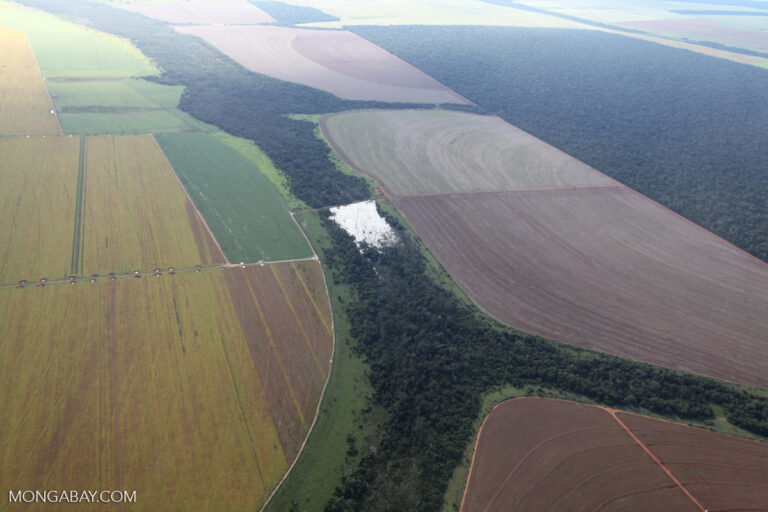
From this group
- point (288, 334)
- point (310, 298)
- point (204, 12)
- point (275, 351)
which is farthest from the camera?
point (204, 12)

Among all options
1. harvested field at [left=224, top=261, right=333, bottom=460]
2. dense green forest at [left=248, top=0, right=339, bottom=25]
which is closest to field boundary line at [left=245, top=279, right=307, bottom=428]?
harvested field at [left=224, top=261, right=333, bottom=460]

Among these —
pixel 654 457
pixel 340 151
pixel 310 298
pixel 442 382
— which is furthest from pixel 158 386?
pixel 340 151

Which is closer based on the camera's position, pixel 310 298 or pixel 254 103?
pixel 310 298

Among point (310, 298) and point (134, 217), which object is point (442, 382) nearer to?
point (310, 298)

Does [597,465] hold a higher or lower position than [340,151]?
lower

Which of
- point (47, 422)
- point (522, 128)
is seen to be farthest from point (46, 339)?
point (522, 128)

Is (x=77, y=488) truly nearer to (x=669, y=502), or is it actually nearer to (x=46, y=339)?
(x=46, y=339)

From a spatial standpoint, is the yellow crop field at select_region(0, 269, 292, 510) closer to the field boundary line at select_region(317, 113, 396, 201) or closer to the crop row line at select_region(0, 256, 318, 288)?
the crop row line at select_region(0, 256, 318, 288)
